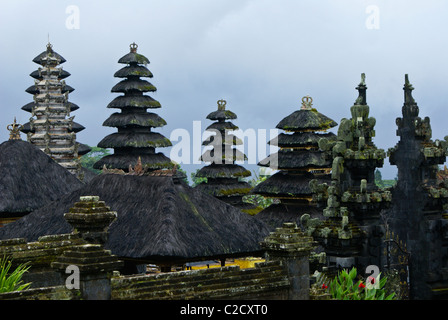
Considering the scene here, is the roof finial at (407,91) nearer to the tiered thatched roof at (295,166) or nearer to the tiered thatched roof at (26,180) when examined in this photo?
the tiered thatched roof at (295,166)

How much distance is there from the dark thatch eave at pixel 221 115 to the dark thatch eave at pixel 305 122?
14308mm

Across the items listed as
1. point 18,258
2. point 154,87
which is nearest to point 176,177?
point 18,258

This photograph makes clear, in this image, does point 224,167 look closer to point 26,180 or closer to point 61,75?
point 61,75

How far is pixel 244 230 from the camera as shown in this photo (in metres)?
30.7

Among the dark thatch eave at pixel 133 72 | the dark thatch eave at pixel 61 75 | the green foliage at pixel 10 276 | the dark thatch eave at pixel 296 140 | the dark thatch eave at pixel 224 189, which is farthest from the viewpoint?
the dark thatch eave at pixel 61 75

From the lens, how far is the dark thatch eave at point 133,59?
5669cm

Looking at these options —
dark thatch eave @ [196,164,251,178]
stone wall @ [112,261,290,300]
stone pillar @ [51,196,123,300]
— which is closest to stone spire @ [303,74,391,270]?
stone wall @ [112,261,290,300]

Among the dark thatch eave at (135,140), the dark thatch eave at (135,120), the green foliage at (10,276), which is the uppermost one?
the dark thatch eave at (135,120)

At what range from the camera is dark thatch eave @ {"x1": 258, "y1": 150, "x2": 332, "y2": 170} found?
1708 inches

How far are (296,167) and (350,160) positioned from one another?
17022 millimetres

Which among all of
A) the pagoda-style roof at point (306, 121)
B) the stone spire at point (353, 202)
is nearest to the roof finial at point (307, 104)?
the pagoda-style roof at point (306, 121)

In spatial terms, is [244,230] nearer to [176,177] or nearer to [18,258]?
[176,177]

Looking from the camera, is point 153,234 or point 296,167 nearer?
point 153,234

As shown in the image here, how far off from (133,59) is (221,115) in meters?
7.51
